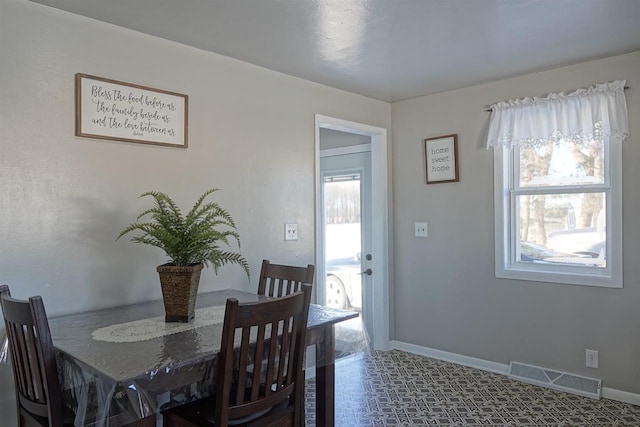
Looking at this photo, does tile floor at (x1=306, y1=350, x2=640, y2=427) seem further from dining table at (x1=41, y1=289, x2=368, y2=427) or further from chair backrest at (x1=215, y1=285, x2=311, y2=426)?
chair backrest at (x1=215, y1=285, x2=311, y2=426)

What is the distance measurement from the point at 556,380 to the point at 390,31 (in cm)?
261

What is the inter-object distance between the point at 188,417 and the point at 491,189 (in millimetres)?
2763

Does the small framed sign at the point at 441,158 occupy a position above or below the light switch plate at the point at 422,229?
above

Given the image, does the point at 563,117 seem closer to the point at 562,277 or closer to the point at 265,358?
the point at 562,277

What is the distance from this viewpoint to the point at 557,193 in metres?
3.34

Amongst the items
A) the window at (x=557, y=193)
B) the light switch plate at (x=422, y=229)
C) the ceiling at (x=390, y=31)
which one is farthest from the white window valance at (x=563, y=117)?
the light switch plate at (x=422, y=229)

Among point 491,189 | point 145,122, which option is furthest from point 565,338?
point 145,122

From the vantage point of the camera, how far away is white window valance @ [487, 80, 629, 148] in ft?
9.84

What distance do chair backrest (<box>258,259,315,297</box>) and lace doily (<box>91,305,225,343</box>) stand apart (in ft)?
1.70

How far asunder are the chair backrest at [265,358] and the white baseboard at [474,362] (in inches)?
86.3

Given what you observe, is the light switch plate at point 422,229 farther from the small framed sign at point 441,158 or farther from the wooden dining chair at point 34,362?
the wooden dining chair at point 34,362

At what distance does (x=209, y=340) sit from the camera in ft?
5.96

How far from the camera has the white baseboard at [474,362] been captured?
3022 mm

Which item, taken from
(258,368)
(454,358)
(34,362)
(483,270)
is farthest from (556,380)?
(34,362)
